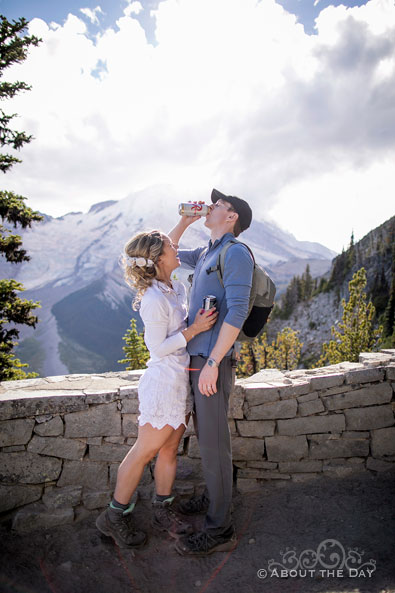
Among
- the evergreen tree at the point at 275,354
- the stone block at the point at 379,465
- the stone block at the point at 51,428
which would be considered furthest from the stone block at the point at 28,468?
the evergreen tree at the point at 275,354

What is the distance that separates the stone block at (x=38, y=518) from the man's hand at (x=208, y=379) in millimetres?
2020

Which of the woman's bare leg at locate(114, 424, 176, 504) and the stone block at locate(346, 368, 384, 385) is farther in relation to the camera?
the stone block at locate(346, 368, 384, 385)

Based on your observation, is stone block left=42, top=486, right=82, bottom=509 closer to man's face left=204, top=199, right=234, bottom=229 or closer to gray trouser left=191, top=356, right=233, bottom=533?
gray trouser left=191, top=356, right=233, bottom=533

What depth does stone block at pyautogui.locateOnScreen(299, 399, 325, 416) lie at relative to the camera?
147 inches

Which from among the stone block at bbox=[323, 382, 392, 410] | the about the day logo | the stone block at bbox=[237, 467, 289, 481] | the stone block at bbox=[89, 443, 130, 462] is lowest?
the about the day logo

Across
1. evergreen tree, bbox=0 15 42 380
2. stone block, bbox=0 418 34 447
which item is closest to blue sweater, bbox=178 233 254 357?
stone block, bbox=0 418 34 447

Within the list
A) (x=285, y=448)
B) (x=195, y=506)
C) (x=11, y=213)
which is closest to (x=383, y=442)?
(x=285, y=448)

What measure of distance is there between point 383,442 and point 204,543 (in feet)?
7.31

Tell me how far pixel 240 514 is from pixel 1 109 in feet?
38.7

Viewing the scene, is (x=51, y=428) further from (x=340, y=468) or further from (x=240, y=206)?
(x=340, y=468)

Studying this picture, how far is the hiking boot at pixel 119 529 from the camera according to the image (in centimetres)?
287

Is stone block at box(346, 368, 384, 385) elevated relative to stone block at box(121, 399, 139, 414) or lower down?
elevated

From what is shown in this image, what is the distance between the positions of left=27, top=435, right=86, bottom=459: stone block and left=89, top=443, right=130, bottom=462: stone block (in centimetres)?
10

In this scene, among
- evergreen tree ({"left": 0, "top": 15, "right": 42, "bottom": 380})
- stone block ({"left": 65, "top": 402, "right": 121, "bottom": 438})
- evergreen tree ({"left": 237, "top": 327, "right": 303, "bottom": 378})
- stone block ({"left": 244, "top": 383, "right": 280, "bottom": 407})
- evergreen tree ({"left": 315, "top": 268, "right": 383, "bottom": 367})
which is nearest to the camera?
stone block ({"left": 65, "top": 402, "right": 121, "bottom": 438})
